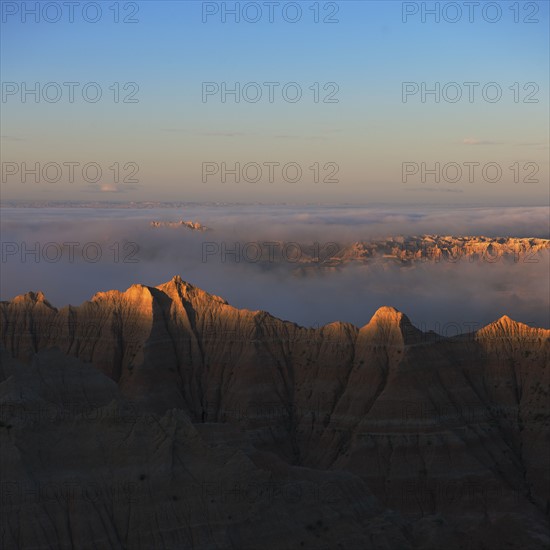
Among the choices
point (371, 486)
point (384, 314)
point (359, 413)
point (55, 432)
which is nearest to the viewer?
point (55, 432)

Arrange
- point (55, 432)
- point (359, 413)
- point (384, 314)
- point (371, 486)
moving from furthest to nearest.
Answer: point (384, 314)
point (359, 413)
point (371, 486)
point (55, 432)

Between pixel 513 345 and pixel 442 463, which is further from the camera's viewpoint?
pixel 513 345

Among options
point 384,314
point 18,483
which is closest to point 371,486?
point 384,314

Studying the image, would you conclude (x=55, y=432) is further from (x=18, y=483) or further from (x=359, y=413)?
(x=359, y=413)

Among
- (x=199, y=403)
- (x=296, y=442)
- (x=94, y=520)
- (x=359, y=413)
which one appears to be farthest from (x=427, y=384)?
(x=94, y=520)

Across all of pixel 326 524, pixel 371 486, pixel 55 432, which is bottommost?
pixel 371 486

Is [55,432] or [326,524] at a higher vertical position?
[55,432]
